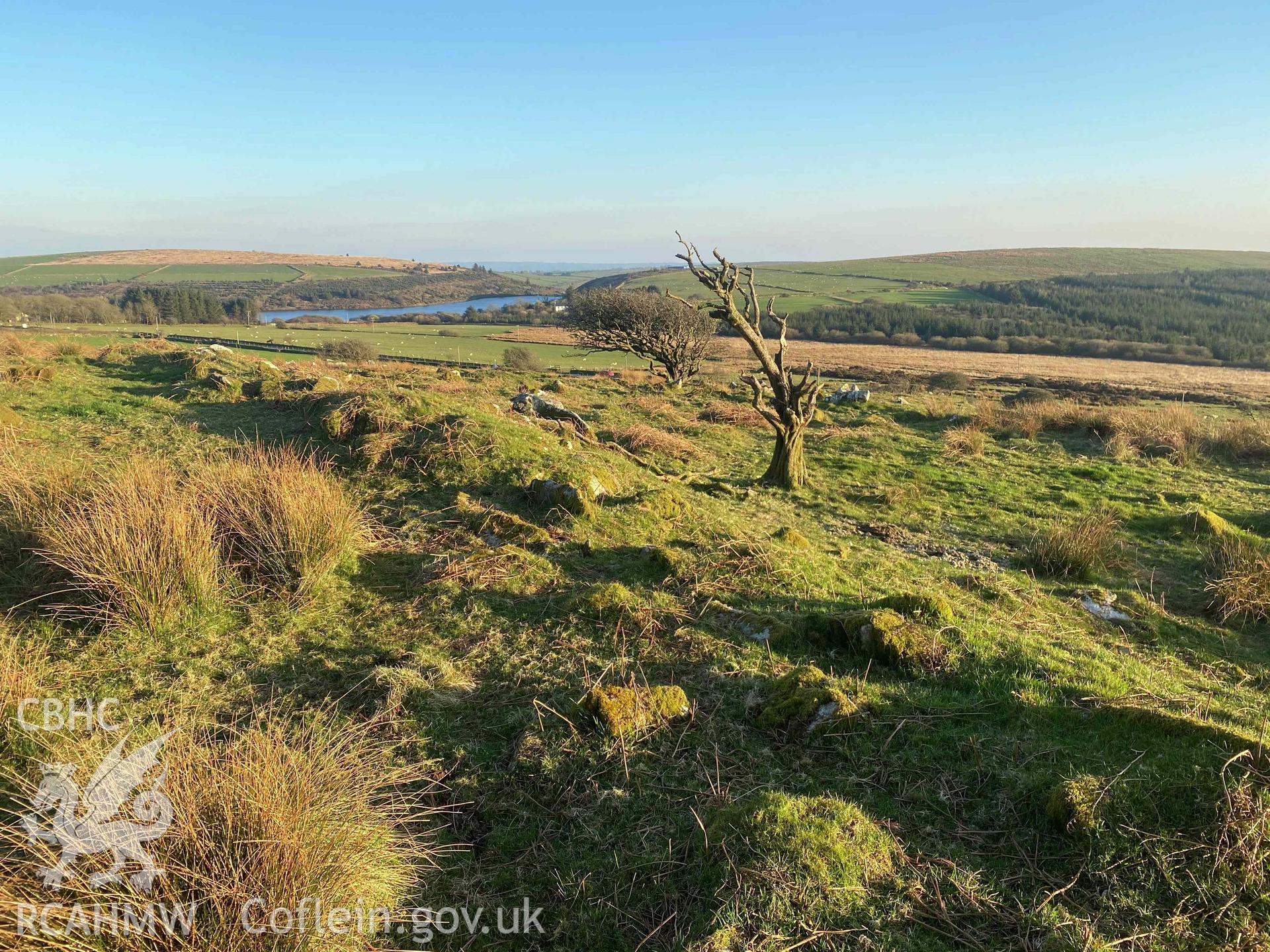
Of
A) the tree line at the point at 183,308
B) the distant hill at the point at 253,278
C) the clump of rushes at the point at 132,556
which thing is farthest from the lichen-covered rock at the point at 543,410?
the distant hill at the point at 253,278

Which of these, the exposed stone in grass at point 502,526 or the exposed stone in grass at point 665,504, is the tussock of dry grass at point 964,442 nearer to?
the exposed stone in grass at point 665,504

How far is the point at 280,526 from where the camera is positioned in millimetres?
5867

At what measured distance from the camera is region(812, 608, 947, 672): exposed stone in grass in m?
4.93

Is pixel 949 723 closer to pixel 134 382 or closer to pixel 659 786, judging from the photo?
pixel 659 786

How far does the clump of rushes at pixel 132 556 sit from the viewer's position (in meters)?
4.86

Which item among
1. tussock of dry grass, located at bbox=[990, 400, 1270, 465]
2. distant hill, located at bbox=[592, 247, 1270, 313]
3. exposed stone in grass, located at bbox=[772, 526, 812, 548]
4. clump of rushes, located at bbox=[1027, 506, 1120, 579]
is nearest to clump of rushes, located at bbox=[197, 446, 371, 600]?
exposed stone in grass, located at bbox=[772, 526, 812, 548]

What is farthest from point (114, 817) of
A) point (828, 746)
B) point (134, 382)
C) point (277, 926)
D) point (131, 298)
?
point (131, 298)

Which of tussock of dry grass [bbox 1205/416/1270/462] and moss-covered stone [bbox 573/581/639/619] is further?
tussock of dry grass [bbox 1205/416/1270/462]

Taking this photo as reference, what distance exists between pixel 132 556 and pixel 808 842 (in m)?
5.53

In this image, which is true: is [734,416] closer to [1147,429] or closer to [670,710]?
[1147,429]

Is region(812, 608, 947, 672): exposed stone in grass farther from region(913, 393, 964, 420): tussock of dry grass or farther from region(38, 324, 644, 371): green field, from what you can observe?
region(38, 324, 644, 371): green field

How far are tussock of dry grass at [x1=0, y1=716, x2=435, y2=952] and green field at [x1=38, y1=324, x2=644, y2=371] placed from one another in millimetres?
42455

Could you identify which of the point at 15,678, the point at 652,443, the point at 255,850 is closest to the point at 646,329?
the point at 652,443

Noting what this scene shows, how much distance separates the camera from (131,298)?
291 ft
